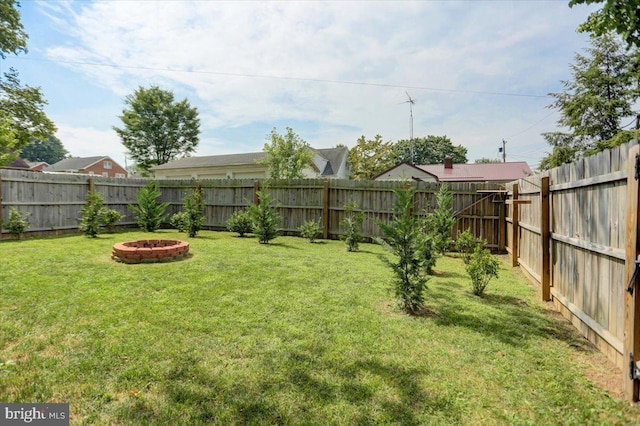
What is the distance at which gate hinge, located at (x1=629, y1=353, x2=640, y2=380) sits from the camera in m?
2.10

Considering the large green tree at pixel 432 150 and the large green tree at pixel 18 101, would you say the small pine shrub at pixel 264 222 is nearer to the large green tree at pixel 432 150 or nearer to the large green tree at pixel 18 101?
the large green tree at pixel 18 101

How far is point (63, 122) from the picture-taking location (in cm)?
1702

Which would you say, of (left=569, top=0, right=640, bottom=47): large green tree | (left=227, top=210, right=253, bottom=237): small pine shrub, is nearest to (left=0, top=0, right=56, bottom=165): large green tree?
(left=227, top=210, right=253, bottom=237): small pine shrub

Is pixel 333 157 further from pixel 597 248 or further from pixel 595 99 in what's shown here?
pixel 597 248

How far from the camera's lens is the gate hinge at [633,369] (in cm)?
210

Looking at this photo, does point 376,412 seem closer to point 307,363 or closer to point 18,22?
point 307,363

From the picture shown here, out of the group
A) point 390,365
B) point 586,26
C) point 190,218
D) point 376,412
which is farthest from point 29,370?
point 190,218

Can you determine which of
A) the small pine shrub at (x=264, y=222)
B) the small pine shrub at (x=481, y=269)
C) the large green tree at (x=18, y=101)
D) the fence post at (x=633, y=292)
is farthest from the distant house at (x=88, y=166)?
the fence post at (x=633, y=292)

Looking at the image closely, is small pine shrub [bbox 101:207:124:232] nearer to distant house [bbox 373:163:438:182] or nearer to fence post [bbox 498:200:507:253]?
fence post [bbox 498:200:507:253]

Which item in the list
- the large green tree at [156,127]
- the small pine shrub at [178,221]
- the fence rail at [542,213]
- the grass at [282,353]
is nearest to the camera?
the grass at [282,353]

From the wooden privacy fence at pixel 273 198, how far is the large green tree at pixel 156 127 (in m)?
19.0

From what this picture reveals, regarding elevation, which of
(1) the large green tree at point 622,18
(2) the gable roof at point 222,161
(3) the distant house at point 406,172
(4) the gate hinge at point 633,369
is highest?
(2) the gable roof at point 222,161

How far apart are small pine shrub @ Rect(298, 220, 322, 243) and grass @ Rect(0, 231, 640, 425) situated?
480cm

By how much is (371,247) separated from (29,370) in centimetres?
803
